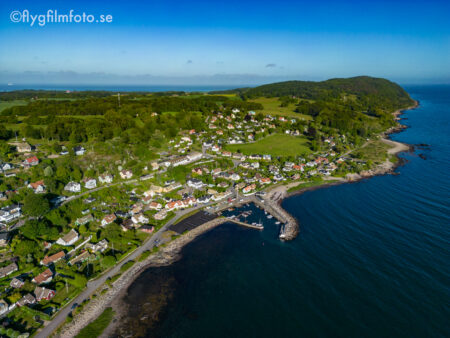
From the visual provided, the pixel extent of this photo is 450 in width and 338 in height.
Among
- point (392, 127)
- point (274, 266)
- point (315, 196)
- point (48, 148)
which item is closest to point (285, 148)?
point (315, 196)

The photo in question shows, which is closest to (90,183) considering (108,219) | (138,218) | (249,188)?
(108,219)

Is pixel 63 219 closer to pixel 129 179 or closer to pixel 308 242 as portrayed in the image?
pixel 129 179

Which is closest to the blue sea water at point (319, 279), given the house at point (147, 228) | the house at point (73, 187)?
the house at point (147, 228)

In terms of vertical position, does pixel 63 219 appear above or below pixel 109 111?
below

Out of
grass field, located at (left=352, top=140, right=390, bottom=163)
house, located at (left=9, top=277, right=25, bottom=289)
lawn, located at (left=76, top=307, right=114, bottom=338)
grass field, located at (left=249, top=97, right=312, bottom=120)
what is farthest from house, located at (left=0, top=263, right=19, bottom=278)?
grass field, located at (left=249, top=97, right=312, bottom=120)

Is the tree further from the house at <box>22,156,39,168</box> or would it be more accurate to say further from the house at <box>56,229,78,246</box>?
the house at <box>22,156,39,168</box>

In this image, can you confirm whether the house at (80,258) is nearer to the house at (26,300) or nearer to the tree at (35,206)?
the house at (26,300)

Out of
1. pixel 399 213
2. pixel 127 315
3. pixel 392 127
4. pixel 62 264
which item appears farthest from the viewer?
pixel 392 127

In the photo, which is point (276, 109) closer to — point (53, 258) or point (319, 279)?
point (319, 279)
